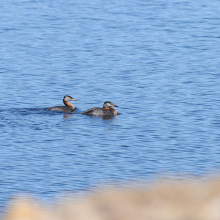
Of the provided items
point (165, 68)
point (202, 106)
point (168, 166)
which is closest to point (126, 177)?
point (168, 166)

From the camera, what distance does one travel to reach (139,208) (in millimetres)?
3891

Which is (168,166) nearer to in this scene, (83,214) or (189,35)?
(83,214)

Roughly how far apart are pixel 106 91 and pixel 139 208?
26.0 metres

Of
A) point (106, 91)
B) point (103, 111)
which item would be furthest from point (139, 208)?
point (106, 91)

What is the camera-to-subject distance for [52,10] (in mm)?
54312

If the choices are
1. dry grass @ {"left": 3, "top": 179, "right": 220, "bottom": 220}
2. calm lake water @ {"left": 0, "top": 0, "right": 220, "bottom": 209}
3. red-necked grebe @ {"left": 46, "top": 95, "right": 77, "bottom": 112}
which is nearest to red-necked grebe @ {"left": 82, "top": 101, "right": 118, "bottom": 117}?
calm lake water @ {"left": 0, "top": 0, "right": 220, "bottom": 209}

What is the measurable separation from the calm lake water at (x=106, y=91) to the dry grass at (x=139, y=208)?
3805 millimetres

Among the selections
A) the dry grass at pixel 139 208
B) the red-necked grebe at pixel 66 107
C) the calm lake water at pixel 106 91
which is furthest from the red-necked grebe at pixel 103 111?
the dry grass at pixel 139 208

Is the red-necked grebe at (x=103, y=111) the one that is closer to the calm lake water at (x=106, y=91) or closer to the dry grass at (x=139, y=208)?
the calm lake water at (x=106, y=91)

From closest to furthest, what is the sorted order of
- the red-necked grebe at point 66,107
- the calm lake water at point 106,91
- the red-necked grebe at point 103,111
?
the calm lake water at point 106,91 < the red-necked grebe at point 103,111 < the red-necked grebe at point 66,107

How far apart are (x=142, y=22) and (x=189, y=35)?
5.81m

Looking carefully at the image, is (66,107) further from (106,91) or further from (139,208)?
(139,208)

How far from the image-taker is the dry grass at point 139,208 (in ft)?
12.6

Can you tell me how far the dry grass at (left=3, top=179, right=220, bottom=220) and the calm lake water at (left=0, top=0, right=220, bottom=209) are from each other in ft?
12.5
